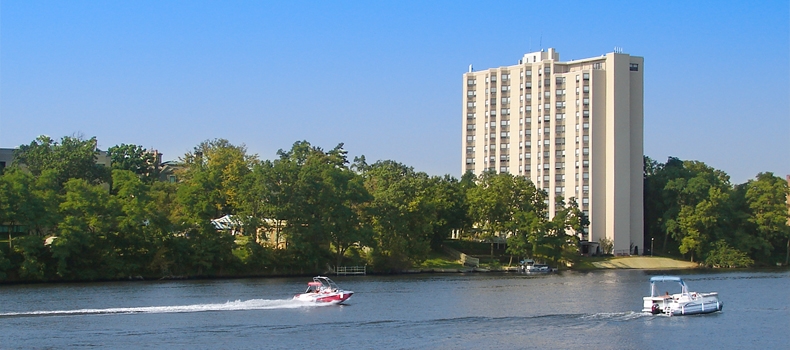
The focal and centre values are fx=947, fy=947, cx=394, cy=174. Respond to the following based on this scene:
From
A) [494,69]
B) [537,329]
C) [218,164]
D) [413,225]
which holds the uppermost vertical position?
[494,69]

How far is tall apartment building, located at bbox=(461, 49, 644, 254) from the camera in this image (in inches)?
6870

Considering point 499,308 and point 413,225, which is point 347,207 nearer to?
point 413,225

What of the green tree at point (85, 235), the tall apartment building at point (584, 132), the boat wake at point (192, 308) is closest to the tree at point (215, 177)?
the green tree at point (85, 235)

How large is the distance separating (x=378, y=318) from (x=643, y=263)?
96754 millimetres

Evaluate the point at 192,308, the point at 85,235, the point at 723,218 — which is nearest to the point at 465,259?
the point at 723,218

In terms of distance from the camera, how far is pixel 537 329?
69.9 meters

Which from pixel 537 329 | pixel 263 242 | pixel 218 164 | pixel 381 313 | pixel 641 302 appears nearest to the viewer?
pixel 537 329

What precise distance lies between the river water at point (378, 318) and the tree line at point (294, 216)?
28.2 feet

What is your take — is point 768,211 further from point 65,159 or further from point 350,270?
point 65,159

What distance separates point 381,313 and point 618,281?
5189 cm

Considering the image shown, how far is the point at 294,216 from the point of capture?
12644 cm

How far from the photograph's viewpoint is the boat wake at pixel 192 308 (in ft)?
241

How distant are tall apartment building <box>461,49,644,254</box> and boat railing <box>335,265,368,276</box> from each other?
58.8 metres

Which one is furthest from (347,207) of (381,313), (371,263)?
(381,313)
